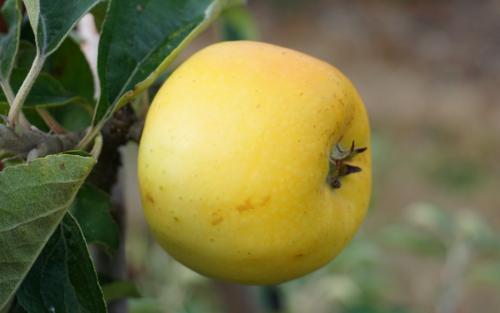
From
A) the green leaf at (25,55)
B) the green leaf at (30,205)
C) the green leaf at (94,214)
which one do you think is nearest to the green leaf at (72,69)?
the green leaf at (25,55)

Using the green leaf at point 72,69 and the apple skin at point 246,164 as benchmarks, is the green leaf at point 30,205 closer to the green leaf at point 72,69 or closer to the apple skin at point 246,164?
the apple skin at point 246,164

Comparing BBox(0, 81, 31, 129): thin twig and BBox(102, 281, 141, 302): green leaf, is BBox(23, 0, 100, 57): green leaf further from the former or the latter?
BBox(102, 281, 141, 302): green leaf

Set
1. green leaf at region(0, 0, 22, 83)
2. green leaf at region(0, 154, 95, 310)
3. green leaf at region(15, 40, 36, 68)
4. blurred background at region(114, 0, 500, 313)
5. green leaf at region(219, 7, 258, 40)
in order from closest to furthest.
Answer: green leaf at region(0, 154, 95, 310), green leaf at region(0, 0, 22, 83), green leaf at region(15, 40, 36, 68), green leaf at region(219, 7, 258, 40), blurred background at region(114, 0, 500, 313)

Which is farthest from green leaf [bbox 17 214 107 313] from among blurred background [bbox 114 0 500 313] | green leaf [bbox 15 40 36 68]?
blurred background [bbox 114 0 500 313]

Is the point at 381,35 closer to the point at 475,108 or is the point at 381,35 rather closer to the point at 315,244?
the point at 475,108

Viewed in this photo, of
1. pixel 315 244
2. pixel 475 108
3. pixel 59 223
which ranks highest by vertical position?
pixel 475 108

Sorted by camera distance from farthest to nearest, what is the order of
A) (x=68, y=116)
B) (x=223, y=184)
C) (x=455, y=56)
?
(x=455, y=56) → (x=68, y=116) → (x=223, y=184)

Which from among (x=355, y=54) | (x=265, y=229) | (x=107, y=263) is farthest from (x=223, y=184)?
(x=355, y=54)

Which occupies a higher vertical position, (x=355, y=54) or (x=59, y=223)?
(x=355, y=54)
